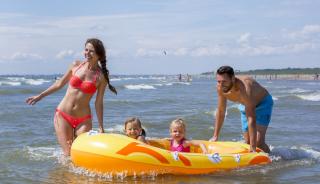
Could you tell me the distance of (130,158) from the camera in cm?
592

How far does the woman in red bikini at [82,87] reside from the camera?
19.1ft

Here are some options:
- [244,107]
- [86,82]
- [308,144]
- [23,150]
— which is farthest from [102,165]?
[308,144]

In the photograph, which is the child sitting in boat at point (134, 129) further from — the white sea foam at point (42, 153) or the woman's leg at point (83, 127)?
the white sea foam at point (42, 153)

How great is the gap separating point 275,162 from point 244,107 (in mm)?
964

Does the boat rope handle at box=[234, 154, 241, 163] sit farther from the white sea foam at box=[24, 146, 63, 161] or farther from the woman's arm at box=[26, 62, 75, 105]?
the white sea foam at box=[24, 146, 63, 161]


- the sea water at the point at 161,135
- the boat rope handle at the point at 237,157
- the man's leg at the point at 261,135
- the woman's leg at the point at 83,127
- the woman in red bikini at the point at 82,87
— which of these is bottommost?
the sea water at the point at 161,135

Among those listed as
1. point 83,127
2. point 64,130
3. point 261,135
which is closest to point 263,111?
point 261,135

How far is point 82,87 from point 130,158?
1.00 metres

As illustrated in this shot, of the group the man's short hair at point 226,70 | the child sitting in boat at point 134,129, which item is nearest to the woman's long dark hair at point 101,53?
the child sitting in boat at point 134,129

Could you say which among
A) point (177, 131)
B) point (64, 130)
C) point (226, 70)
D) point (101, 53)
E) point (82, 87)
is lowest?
point (177, 131)

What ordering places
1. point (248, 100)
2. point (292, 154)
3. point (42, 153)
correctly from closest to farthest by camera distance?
point (248, 100) < point (292, 154) < point (42, 153)

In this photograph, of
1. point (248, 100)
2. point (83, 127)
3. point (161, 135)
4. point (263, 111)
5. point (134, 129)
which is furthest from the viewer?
point (161, 135)

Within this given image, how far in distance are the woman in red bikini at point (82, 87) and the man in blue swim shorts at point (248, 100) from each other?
156 cm

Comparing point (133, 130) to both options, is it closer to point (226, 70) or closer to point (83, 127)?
point (83, 127)
